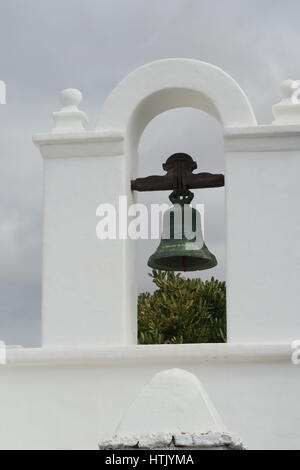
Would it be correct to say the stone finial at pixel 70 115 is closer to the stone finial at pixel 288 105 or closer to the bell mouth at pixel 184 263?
the bell mouth at pixel 184 263

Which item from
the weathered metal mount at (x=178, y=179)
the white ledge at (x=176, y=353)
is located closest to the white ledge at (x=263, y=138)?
the weathered metal mount at (x=178, y=179)

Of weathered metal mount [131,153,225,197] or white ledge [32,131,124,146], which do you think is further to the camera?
weathered metal mount [131,153,225,197]

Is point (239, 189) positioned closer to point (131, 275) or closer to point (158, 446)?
point (131, 275)

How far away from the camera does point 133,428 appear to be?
434cm

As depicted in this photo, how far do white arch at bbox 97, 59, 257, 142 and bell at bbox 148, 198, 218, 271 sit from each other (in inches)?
28.7

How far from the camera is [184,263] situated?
716 centimetres

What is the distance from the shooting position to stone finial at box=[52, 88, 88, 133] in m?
6.65

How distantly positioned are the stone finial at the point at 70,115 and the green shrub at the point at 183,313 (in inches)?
509

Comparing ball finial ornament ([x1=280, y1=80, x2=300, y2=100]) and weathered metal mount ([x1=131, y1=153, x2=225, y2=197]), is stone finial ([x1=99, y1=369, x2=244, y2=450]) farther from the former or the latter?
ball finial ornament ([x1=280, y1=80, x2=300, y2=100])

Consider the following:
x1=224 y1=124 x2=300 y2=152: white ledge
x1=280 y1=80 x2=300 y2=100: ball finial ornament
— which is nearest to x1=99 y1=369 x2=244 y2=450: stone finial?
x1=224 y1=124 x2=300 y2=152: white ledge

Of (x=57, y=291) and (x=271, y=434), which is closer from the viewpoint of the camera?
(x=271, y=434)

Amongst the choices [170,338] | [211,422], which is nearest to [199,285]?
[170,338]
